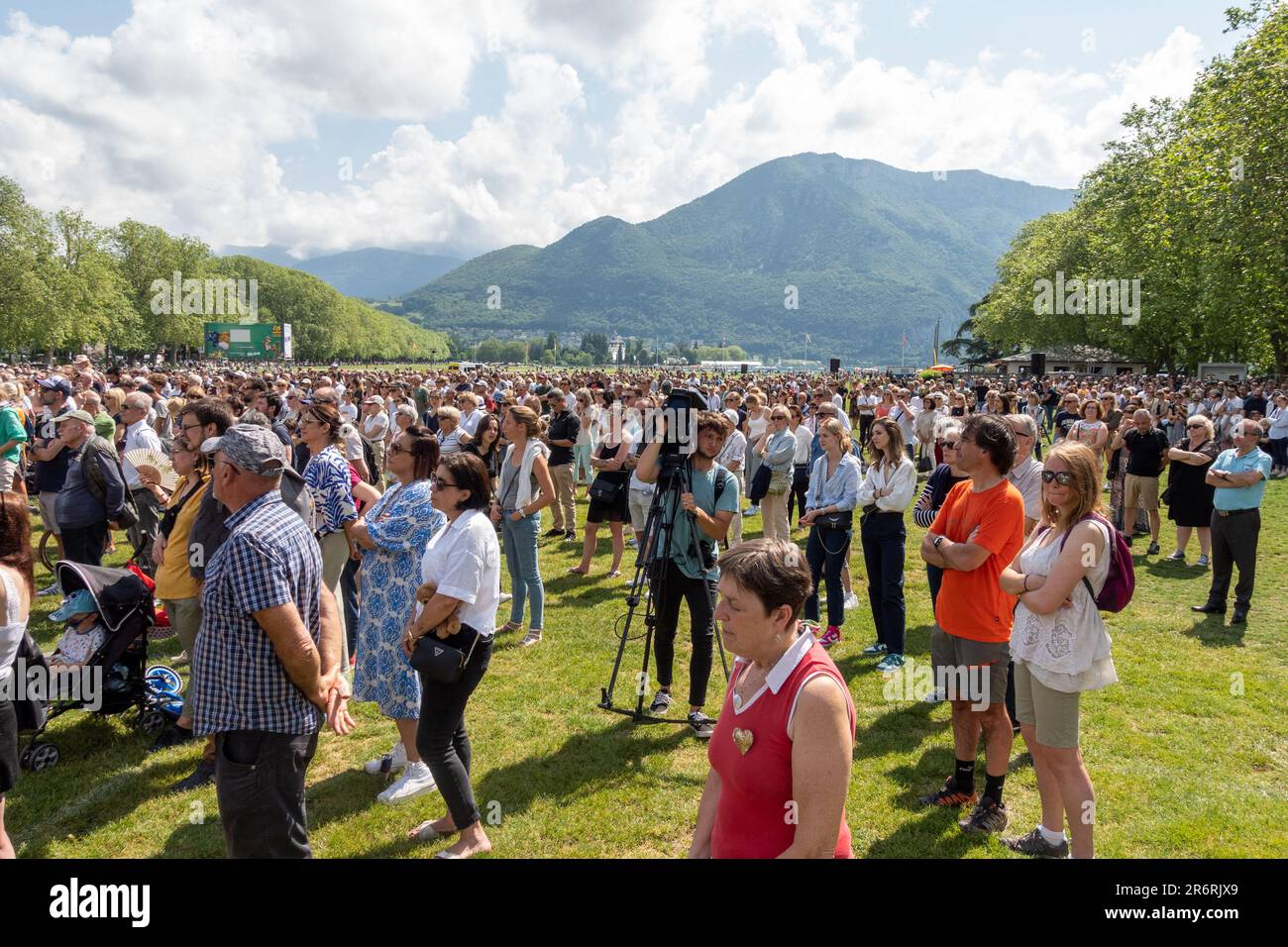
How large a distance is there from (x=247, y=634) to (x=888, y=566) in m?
4.92

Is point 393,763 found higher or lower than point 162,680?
lower

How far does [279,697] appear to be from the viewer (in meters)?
2.64

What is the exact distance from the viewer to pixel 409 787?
4.39m

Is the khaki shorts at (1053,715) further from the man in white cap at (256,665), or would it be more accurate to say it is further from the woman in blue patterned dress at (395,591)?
the woman in blue patterned dress at (395,591)

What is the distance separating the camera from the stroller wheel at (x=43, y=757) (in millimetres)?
4691

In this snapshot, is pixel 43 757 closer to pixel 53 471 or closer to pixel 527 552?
pixel 527 552

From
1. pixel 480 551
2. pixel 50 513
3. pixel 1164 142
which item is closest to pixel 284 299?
pixel 1164 142

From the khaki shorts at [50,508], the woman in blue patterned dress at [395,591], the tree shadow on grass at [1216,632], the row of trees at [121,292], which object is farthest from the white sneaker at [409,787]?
the row of trees at [121,292]

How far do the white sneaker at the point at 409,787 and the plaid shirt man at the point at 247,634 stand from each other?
1.90 meters

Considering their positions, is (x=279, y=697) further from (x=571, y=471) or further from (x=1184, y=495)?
(x=1184, y=495)

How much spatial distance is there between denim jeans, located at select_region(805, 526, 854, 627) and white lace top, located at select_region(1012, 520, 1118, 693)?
321 centimetres

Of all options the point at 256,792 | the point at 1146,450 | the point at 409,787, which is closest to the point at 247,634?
the point at 256,792
